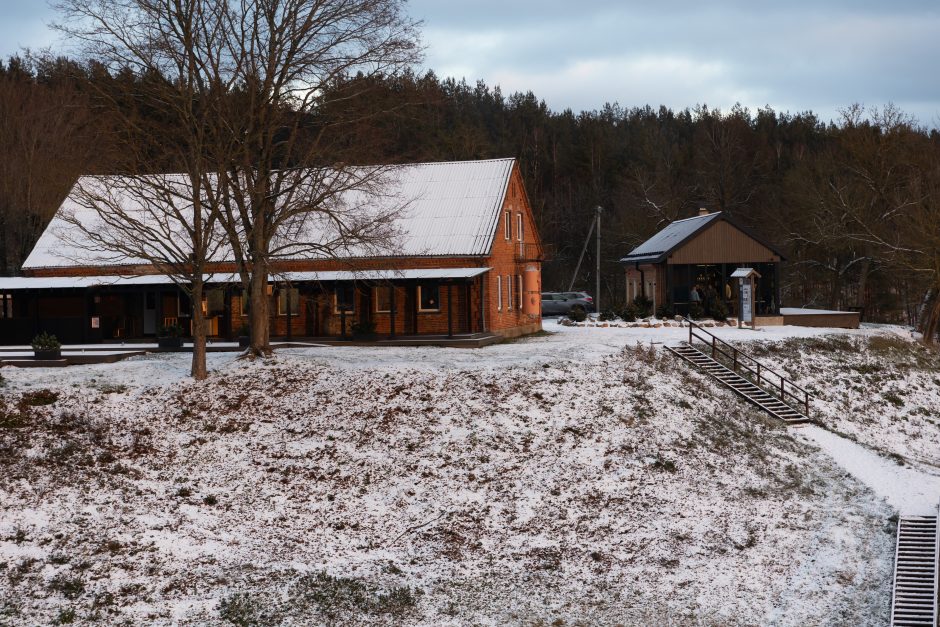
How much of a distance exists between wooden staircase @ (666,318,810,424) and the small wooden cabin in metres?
9.76

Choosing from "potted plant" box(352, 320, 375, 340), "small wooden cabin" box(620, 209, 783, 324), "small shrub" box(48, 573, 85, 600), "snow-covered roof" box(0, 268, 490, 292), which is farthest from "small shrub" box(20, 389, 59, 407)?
"small wooden cabin" box(620, 209, 783, 324)

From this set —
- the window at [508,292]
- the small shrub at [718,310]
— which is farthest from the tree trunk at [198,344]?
the small shrub at [718,310]

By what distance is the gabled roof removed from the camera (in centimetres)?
3859

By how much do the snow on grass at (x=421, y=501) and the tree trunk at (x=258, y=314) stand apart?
2.92 ft

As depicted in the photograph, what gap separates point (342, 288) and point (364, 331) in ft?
6.49

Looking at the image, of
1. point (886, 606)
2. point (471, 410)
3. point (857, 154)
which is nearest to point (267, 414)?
point (471, 410)

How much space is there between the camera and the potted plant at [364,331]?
29.5 meters

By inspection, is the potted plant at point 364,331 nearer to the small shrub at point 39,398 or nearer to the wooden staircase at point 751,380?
the wooden staircase at point 751,380

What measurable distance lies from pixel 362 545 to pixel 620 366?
10777 mm

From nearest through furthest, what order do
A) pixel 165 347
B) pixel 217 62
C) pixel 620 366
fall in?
pixel 217 62 → pixel 620 366 → pixel 165 347

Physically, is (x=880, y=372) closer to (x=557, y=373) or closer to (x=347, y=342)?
(x=557, y=373)

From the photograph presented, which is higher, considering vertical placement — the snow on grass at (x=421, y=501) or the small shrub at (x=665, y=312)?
the small shrub at (x=665, y=312)

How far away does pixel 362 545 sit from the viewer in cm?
1591

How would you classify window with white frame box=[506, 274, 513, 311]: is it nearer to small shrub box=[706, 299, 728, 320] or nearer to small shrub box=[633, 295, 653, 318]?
small shrub box=[633, 295, 653, 318]
